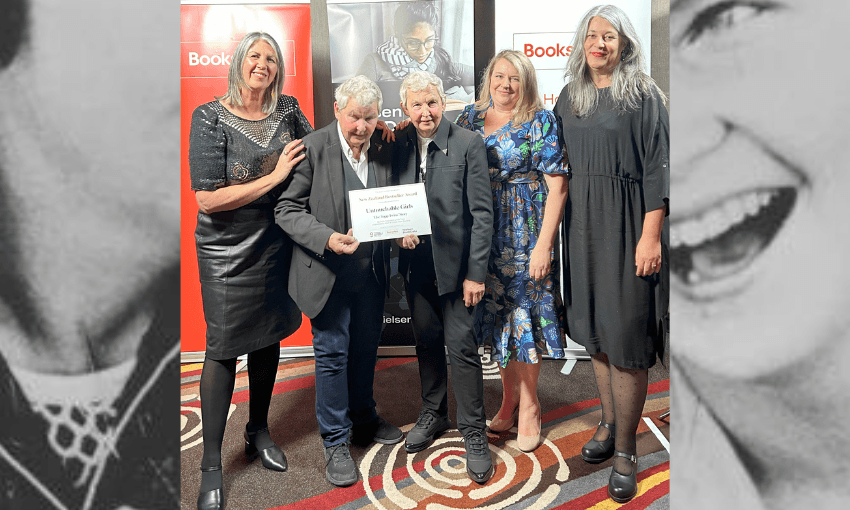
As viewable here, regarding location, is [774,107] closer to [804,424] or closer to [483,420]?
[804,424]

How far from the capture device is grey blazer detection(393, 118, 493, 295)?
1.65 meters

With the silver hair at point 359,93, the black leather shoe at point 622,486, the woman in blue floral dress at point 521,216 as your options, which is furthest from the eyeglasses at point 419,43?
the black leather shoe at point 622,486

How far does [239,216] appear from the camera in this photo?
150cm

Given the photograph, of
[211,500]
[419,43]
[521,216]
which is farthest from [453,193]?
[419,43]

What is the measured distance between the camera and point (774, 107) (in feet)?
1.32

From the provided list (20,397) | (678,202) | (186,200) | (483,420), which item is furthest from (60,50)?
(186,200)

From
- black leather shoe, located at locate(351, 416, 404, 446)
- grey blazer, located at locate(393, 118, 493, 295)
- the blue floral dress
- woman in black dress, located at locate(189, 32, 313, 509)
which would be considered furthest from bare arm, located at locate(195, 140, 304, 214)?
black leather shoe, located at locate(351, 416, 404, 446)

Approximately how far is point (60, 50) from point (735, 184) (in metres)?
0.53

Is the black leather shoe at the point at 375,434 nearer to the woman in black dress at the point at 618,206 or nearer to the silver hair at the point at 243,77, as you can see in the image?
the woman in black dress at the point at 618,206

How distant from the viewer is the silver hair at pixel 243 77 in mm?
1460

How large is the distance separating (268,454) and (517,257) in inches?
40.1

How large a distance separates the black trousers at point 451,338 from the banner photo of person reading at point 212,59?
4.28 ft

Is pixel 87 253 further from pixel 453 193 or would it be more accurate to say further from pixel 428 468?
pixel 428 468

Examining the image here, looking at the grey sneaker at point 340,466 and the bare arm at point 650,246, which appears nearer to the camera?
the bare arm at point 650,246
